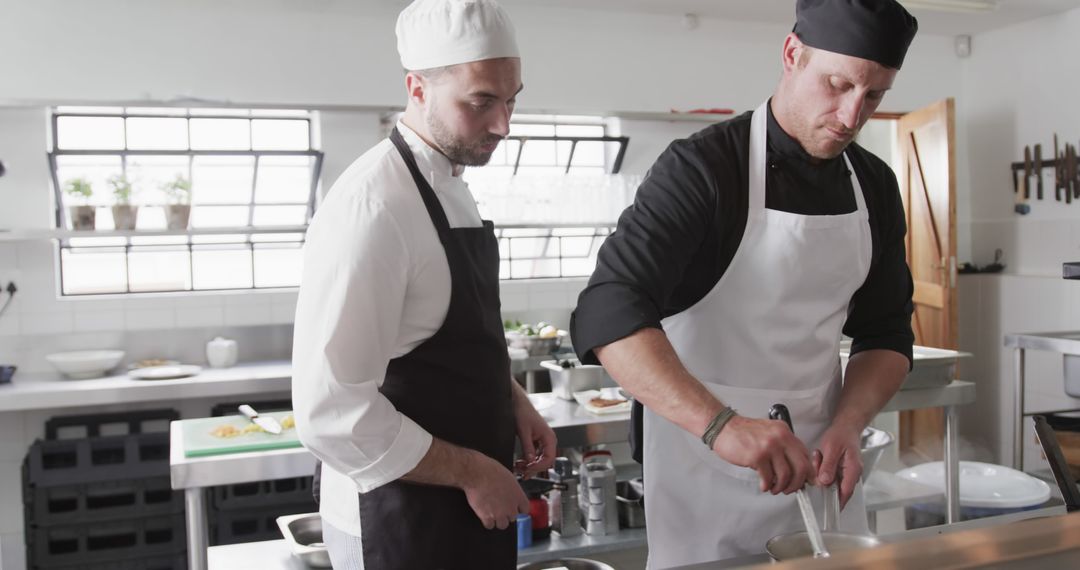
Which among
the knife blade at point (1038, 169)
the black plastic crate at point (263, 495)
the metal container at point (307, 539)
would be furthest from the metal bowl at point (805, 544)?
the knife blade at point (1038, 169)

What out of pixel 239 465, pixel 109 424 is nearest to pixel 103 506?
pixel 109 424

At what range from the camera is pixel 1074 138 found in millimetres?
5848

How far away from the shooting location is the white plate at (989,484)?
2.89 metres

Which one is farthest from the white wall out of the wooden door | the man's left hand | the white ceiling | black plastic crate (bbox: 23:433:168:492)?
black plastic crate (bbox: 23:433:168:492)

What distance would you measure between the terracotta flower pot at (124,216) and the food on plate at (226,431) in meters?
2.43

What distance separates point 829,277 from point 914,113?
522 cm

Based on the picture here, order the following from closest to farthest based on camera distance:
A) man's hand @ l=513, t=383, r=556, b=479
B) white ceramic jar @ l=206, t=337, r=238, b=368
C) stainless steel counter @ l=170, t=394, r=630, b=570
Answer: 1. man's hand @ l=513, t=383, r=556, b=479
2. stainless steel counter @ l=170, t=394, r=630, b=570
3. white ceramic jar @ l=206, t=337, r=238, b=368

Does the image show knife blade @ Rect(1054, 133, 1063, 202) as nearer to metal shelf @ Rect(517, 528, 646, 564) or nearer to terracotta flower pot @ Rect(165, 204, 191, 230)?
metal shelf @ Rect(517, 528, 646, 564)

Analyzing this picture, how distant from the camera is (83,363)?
15.5ft

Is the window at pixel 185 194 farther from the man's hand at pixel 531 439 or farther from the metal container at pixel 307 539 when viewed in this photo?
the man's hand at pixel 531 439

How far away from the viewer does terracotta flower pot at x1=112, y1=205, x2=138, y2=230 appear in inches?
187

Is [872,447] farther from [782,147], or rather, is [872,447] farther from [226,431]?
[226,431]

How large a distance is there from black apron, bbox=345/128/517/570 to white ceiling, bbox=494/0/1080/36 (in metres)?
4.26

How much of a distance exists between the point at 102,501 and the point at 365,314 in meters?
3.53
